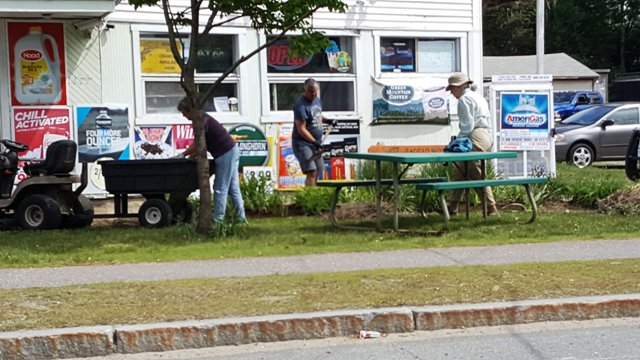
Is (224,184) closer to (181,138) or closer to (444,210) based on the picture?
(444,210)

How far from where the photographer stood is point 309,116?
12.5m

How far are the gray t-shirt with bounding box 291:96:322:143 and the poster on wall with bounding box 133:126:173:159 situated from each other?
7.31 ft

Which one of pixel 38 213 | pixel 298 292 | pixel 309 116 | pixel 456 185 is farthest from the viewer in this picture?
pixel 309 116

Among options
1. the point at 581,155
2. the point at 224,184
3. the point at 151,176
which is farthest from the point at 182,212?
the point at 581,155

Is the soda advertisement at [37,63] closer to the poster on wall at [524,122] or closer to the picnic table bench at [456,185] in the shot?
the picnic table bench at [456,185]

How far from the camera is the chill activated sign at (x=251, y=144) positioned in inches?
553

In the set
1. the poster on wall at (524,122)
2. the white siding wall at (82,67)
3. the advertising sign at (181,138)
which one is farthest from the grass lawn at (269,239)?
the poster on wall at (524,122)

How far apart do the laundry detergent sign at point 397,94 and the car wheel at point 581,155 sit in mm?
7318

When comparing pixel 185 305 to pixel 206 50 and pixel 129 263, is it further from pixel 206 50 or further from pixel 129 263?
pixel 206 50

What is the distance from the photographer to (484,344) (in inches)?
250

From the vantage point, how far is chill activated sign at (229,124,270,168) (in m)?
14.0

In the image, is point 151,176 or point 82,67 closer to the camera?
point 151,176

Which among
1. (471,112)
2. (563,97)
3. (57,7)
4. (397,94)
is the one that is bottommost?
(471,112)

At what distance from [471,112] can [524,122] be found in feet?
11.3
